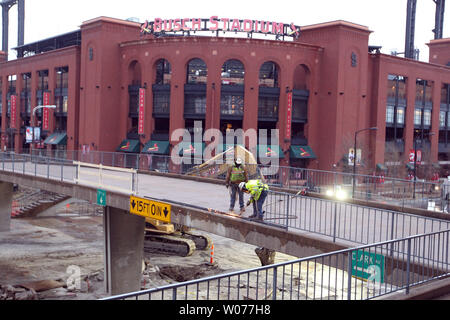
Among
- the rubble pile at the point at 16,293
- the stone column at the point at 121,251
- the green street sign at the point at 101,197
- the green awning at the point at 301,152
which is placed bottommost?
the rubble pile at the point at 16,293

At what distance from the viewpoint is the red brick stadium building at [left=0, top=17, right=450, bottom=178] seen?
49844mm

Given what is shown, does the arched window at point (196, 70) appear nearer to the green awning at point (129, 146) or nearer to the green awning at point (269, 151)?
the green awning at point (129, 146)

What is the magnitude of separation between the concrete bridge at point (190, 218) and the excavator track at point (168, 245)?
3.98 meters

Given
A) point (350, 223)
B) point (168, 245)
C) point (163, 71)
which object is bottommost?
point (168, 245)

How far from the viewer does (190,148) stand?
163 ft

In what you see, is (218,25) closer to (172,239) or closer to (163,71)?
(163,71)

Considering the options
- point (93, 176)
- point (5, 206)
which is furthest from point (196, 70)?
point (93, 176)

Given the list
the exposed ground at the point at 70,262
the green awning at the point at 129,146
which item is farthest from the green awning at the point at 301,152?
the exposed ground at the point at 70,262

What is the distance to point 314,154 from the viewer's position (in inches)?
2036

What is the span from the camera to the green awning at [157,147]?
50.4m

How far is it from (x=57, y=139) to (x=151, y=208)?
4631 cm

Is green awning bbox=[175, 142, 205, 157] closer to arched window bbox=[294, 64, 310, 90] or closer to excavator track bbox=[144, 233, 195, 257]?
arched window bbox=[294, 64, 310, 90]

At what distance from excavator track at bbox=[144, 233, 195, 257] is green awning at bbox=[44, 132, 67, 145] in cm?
3339
